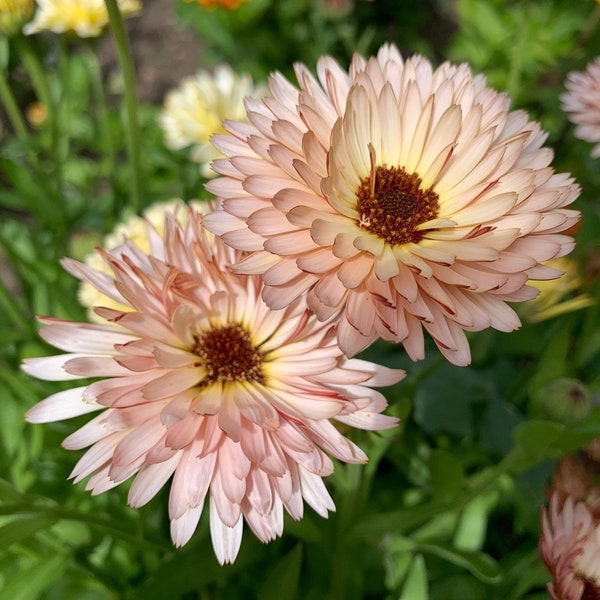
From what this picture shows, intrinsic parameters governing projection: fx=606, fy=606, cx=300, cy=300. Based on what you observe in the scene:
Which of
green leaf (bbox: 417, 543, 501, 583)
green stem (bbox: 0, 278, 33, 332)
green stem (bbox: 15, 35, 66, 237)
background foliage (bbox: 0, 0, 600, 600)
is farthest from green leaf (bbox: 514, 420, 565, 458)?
green stem (bbox: 15, 35, 66, 237)

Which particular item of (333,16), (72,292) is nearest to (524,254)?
(72,292)

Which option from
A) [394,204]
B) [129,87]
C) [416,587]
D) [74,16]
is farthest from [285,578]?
[74,16]

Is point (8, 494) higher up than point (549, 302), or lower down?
lower down

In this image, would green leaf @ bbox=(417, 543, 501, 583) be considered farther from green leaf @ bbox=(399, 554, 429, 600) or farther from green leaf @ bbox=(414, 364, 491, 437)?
green leaf @ bbox=(414, 364, 491, 437)

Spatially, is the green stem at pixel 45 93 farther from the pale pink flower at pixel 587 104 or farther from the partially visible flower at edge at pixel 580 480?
the partially visible flower at edge at pixel 580 480

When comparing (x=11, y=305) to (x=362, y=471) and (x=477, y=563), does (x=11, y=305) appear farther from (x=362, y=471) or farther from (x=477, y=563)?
(x=477, y=563)

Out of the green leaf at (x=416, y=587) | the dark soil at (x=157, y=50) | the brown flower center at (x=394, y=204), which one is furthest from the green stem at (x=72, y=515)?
the dark soil at (x=157, y=50)

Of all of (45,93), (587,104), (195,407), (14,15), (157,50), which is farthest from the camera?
(157,50)
